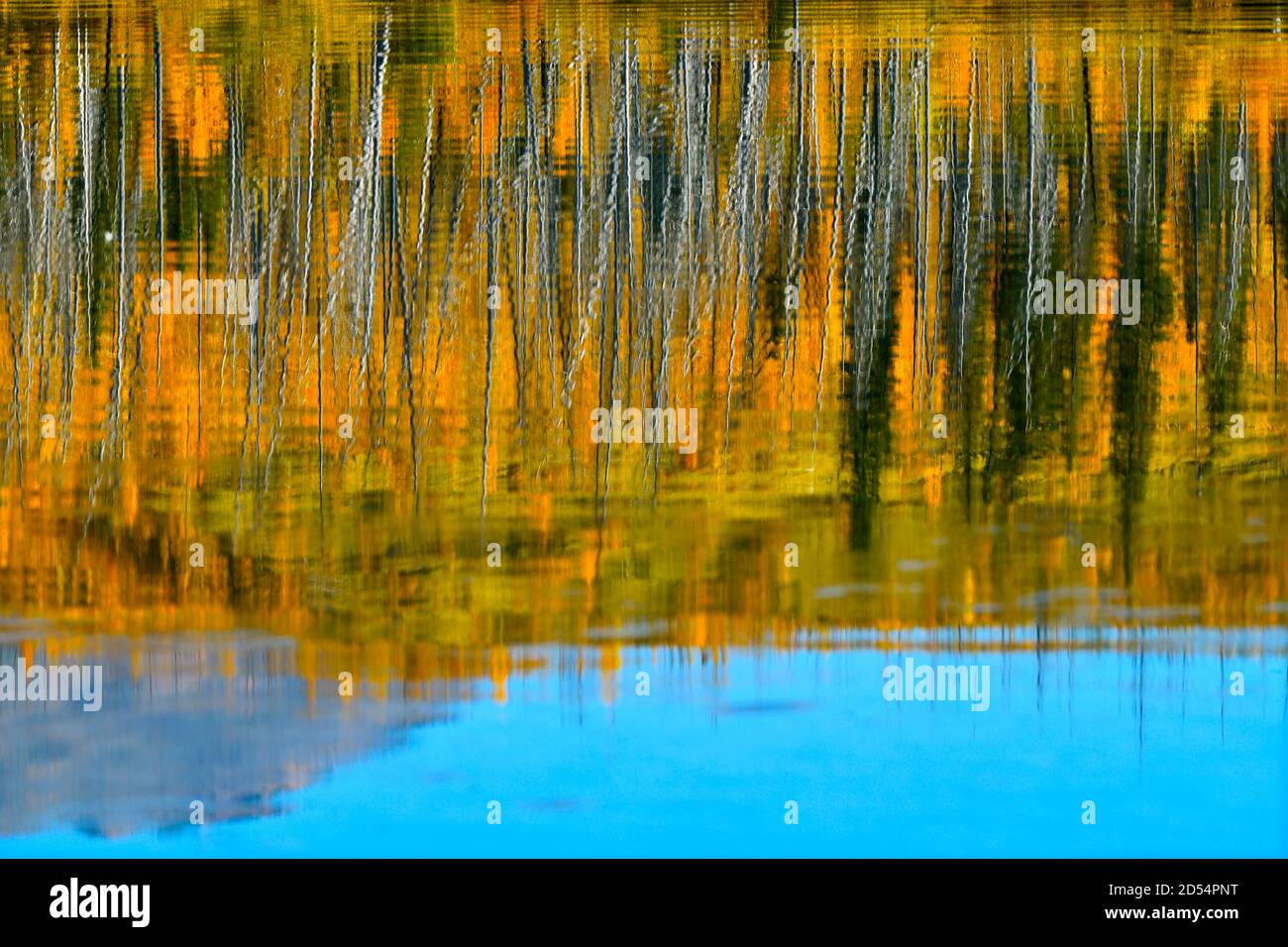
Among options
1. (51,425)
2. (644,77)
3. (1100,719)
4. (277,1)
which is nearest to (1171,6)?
(644,77)

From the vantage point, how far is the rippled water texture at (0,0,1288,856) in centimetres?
525

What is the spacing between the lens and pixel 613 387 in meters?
5.86

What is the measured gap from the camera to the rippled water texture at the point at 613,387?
525 cm

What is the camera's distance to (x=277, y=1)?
6590 millimetres

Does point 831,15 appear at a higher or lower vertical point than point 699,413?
higher

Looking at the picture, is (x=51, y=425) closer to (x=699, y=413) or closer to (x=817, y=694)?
(x=699, y=413)

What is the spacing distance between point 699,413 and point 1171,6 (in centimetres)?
257

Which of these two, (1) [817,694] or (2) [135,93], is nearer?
(1) [817,694]

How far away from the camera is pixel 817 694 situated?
520cm
